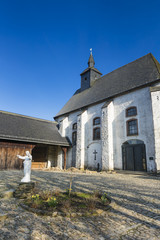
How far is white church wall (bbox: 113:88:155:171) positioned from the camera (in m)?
12.2

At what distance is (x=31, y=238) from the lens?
230 centimetres

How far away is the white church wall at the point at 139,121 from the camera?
40.1 ft

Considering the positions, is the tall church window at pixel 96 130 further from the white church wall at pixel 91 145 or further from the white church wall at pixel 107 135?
the white church wall at pixel 107 135

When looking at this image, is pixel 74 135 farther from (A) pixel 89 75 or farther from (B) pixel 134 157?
(A) pixel 89 75

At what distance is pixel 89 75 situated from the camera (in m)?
23.7

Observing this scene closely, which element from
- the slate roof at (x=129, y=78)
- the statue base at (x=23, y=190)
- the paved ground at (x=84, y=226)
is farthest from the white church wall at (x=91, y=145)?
the paved ground at (x=84, y=226)

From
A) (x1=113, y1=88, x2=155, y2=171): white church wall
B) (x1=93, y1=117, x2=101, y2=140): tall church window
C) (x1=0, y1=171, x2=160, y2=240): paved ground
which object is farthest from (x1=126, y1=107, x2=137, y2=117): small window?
(x1=0, y1=171, x2=160, y2=240): paved ground

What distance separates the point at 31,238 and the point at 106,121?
13448 millimetres

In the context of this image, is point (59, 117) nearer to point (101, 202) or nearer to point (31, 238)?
point (101, 202)

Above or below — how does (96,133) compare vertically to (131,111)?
below

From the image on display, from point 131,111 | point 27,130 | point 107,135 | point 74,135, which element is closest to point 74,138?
point 74,135

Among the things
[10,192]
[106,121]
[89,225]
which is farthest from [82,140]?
[89,225]

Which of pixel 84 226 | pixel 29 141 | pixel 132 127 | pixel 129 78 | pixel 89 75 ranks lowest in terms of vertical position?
pixel 84 226

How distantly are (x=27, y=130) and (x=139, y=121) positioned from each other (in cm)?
Answer: 1212
